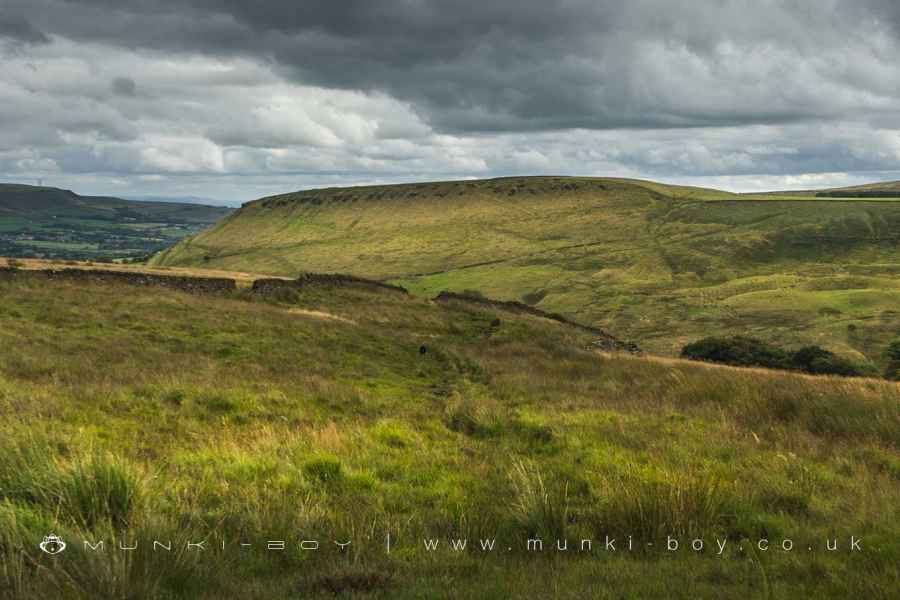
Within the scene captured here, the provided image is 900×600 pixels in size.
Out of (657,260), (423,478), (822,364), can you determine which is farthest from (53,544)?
(657,260)

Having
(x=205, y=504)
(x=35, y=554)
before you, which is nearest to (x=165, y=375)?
(x=205, y=504)

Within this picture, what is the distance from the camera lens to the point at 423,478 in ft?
29.3

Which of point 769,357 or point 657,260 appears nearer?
point 769,357

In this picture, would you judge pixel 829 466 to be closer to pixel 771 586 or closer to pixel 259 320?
pixel 771 586

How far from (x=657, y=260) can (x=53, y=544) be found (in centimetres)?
13809

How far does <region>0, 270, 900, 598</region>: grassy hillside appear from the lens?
540 cm

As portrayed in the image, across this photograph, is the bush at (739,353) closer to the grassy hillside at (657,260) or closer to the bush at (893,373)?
the bush at (893,373)

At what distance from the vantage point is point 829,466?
997 cm

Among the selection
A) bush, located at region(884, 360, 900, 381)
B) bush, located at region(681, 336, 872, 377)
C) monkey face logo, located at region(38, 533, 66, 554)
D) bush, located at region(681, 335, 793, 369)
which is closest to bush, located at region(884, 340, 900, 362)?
bush, located at region(884, 360, 900, 381)

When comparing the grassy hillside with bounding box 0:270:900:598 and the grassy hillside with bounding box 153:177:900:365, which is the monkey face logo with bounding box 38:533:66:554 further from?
the grassy hillside with bounding box 153:177:900:365

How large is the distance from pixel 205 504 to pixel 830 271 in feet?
441

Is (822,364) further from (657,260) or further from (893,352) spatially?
(657,260)

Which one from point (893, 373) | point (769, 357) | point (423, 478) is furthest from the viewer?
point (769, 357)

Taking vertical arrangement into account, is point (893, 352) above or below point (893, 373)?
below
